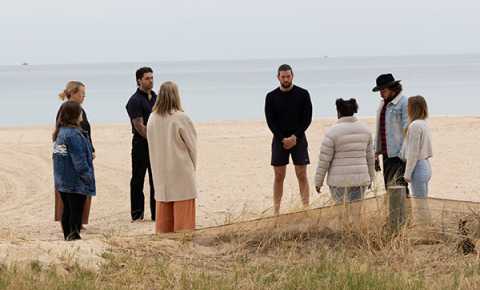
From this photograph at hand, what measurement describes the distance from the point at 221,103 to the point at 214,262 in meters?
49.1

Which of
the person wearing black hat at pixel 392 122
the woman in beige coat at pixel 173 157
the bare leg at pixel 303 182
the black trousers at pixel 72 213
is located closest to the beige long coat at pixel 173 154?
the woman in beige coat at pixel 173 157

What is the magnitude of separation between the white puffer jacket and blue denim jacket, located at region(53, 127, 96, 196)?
2.16 m

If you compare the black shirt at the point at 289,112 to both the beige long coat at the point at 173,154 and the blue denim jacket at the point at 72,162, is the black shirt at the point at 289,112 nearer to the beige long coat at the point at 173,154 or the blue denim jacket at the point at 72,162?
the beige long coat at the point at 173,154

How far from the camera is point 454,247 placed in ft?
27.8

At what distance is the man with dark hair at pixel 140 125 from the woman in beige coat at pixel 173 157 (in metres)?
1.75

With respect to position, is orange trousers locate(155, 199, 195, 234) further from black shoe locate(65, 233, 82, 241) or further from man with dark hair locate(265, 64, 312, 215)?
man with dark hair locate(265, 64, 312, 215)

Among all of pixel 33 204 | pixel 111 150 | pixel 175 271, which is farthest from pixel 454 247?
pixel 111 150

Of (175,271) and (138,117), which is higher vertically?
(138,117)

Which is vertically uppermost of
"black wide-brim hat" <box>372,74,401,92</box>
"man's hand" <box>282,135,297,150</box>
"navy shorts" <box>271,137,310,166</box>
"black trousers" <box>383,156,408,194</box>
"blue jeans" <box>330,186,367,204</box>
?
"black wide-brim hat" <box>372,74,401,92</box>

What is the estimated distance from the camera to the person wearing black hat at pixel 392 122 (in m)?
10.2

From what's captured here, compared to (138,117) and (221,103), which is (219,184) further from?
(221,103)

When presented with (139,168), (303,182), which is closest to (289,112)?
(303,182)

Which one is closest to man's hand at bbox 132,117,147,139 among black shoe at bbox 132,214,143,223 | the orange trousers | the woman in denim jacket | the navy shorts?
Answer: black shoe at bbox 132,214,143,223

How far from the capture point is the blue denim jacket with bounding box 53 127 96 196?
31.8 feet
